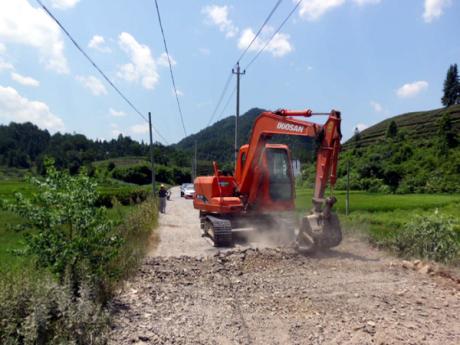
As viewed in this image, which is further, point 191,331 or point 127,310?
point 127,310

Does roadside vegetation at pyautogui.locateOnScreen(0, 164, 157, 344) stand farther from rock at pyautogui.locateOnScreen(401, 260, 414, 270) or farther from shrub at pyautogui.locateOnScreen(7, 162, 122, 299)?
rock at pyautogui.locateOnScreen(401, 260, 414, 270)

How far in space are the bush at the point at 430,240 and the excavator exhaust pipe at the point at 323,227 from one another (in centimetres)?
165

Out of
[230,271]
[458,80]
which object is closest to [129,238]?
[230,271]

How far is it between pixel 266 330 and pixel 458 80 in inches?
4248

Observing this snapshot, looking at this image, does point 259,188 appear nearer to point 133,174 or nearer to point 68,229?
point 68,229

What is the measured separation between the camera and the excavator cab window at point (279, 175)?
12.4 metres

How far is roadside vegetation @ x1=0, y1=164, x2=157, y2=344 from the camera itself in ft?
14.3

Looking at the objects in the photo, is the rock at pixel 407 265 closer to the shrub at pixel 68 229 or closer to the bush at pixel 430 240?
the bush at pixel 430 240

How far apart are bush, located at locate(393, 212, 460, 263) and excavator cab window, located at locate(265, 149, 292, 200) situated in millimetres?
3481

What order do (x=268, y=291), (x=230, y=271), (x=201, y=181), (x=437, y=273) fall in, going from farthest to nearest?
(x=201, y=181) → (x=230, y=271) → (x=437, y=273) → (x=268, y=291)

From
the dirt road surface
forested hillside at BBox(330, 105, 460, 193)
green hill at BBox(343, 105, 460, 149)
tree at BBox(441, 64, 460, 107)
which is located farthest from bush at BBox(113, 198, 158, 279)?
tree at BBox(441, 64, 460, 107)

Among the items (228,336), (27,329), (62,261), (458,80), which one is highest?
(458,80)

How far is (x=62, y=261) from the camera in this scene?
559 centimetres

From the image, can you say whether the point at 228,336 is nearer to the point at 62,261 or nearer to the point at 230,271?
the point at 62,261
